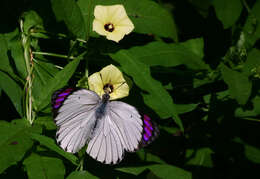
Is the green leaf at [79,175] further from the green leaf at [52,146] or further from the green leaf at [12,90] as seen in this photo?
the green leaf at [12,90]

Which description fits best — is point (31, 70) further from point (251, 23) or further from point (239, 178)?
point (239, 178)

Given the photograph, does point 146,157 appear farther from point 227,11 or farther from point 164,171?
point 227,11

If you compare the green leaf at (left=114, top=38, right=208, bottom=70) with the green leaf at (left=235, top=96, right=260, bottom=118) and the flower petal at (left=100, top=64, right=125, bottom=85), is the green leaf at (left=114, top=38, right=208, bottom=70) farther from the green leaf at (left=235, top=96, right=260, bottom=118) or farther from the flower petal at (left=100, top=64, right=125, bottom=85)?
the green leaf at (left=235, top=96, right=260, bottom=118)

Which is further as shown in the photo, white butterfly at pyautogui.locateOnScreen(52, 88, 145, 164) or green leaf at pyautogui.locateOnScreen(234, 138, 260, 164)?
green leaf at pyautogui.locateOnScreen(234, 138, 260, 164)

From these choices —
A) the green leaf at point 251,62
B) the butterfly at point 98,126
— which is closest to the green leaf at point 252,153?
the green leaf at point 251,62

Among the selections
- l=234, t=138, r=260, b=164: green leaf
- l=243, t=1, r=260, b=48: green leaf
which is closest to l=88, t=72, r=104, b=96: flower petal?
l=243, t=1, r=260, b=48: green leaf

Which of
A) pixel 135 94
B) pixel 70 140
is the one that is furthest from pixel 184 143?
pixel 70 140
